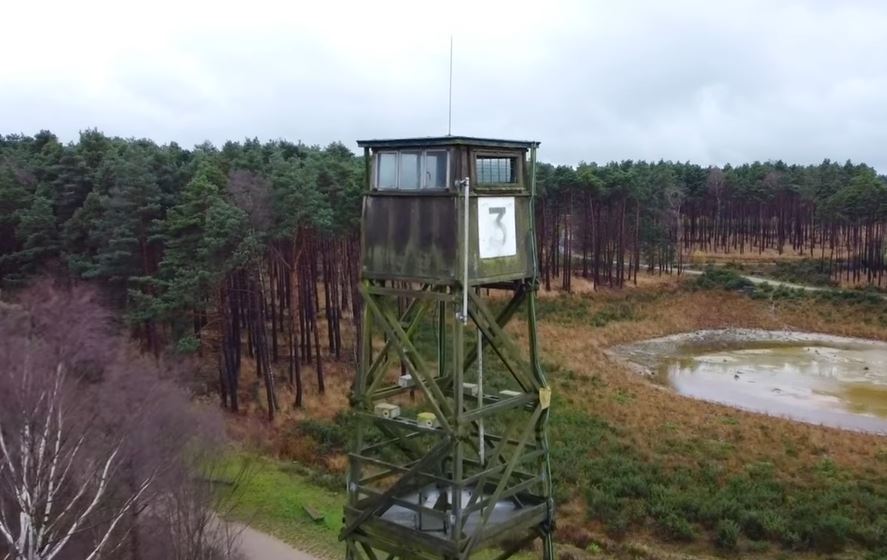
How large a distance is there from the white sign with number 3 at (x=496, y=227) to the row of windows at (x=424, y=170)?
0.96 ft

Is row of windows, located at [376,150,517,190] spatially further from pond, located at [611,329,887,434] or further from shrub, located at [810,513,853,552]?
pond, located at [611,329,887,434]

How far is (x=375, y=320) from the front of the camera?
35.8 feet

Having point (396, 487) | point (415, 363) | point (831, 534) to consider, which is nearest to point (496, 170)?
point (415, 363)

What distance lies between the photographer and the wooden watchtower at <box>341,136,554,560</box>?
31.2ft

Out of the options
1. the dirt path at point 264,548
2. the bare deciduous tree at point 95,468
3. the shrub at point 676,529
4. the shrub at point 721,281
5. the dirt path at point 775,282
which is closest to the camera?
the bare deciduous tree at point 95,468

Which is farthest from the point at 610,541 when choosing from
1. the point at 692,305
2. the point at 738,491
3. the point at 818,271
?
the point at 818,271

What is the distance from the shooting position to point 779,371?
41344mm

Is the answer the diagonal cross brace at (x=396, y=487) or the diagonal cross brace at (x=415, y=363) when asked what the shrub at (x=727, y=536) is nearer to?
the diagonal cross brace at (x=396, y=487)

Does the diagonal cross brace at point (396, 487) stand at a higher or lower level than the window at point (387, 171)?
lower

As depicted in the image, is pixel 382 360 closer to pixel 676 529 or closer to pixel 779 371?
pixel 676 529

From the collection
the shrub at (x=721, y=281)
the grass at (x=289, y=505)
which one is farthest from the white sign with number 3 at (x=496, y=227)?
the shrub at (x=721, y=281)

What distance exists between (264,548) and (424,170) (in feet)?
40.7

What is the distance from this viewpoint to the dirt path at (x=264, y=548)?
17.8 metres

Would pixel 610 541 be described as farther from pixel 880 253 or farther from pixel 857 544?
pixel 880 253
